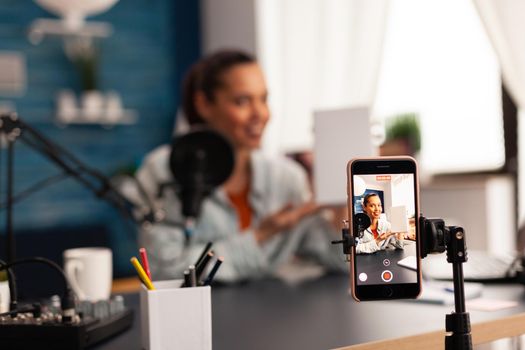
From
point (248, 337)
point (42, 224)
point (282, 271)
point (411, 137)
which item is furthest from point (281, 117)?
point (248, 337)

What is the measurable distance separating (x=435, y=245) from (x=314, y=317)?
1.21 ft

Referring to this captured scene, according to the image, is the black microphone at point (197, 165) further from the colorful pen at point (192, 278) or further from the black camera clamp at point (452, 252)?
the black camera clamp at point (452, 252)

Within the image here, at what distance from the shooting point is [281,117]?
9.04 feet

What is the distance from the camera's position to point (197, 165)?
1.49 metres

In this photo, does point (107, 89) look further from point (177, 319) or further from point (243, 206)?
point (177, 319)

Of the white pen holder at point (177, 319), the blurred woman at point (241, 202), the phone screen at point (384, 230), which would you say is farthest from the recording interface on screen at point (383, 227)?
the blurred woman at point (241, 202)

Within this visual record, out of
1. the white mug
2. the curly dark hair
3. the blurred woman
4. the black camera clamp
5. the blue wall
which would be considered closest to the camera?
the black camera clamp

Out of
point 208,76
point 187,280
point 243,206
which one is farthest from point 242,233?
point 187,280

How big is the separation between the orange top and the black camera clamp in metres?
1.04

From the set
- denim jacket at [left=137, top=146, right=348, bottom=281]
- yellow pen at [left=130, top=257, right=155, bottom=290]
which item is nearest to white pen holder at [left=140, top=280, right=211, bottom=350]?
yellow pen at [left=130, top=257, right=155, bottom=290]

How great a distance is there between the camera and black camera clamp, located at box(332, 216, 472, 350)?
31.9 inches

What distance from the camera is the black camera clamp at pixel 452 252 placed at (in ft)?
2.66

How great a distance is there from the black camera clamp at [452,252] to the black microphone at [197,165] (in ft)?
2.33

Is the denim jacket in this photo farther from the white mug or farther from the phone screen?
the phone screen
